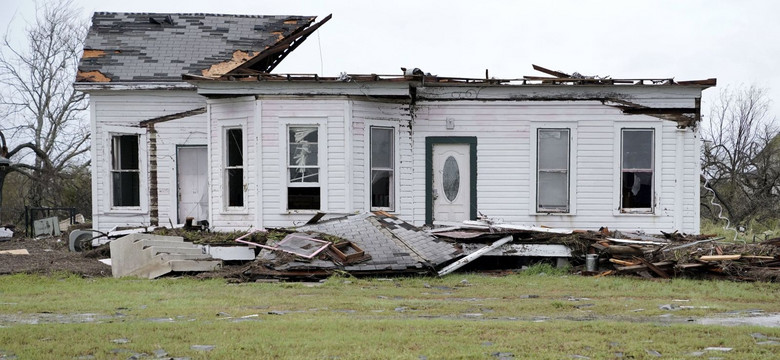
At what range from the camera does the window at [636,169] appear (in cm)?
1830

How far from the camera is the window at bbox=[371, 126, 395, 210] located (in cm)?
1802

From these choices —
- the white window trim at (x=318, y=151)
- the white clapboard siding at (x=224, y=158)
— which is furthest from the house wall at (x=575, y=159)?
the white clapboard siding at (x=224, y=158)

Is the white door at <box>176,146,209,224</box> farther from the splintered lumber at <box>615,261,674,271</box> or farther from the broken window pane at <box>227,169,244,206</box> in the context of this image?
the splintered lumber at <box>615,261,674,271</box>

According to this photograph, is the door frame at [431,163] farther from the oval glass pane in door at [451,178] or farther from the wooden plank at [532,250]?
the wooden plank at [532,250]

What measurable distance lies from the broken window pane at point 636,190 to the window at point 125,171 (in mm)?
11030

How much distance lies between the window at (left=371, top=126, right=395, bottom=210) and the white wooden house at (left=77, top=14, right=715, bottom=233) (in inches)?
1.0

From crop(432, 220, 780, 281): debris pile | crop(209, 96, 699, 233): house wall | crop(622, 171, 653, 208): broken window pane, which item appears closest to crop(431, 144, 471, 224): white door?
crop(209, 96, 699, 233): house wall

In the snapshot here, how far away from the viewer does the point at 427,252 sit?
1510 centimetres

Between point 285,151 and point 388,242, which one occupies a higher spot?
point 285,151

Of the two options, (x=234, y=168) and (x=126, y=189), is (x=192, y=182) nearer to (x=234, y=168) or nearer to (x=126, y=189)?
(x=126, y=189)

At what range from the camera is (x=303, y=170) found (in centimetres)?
1753

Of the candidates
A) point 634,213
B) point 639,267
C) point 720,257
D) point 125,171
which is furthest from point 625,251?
point 125,171

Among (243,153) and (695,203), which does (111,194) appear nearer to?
(243,153)

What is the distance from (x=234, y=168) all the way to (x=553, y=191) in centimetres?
682
